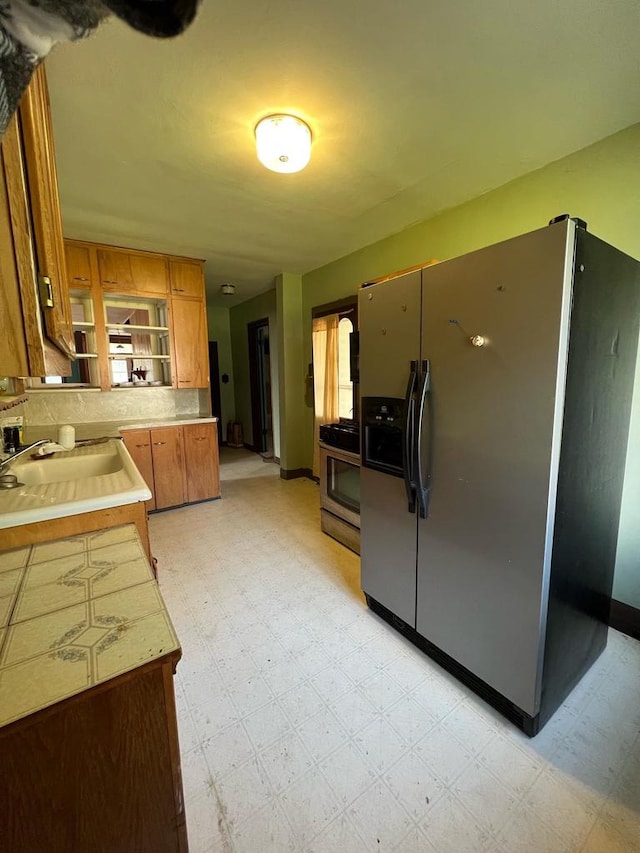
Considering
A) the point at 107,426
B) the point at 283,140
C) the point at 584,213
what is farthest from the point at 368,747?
the point at 107,426

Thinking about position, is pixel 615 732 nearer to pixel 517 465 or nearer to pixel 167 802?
pixel 517 465

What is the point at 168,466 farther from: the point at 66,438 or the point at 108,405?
the point at 66,438

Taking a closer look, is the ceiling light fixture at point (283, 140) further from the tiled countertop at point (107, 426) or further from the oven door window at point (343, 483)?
the tiled countertop at point (107, 426)

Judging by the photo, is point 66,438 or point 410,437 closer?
point 410,437

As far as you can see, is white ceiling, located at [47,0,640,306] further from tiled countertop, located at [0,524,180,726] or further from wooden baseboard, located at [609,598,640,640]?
wooden baseboard, located at [609,598,640,640]

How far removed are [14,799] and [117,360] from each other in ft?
11.2

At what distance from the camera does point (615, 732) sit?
4.43ft

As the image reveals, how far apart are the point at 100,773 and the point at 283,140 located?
2208 millimetres

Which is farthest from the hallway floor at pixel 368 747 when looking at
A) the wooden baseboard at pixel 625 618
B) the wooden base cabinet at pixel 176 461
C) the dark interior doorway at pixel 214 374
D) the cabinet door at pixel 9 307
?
the dark interior doorway at pixel 214 374

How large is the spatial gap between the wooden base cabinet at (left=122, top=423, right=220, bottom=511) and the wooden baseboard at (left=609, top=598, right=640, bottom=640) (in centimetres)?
334

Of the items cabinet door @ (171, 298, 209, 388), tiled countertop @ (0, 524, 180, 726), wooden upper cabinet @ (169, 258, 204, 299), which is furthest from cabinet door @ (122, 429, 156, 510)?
tiled countertop @ (0, 524, 180, 726)

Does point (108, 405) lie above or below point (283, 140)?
below

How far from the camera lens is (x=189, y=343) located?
3590 mm

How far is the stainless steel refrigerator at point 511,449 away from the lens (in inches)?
45.4
